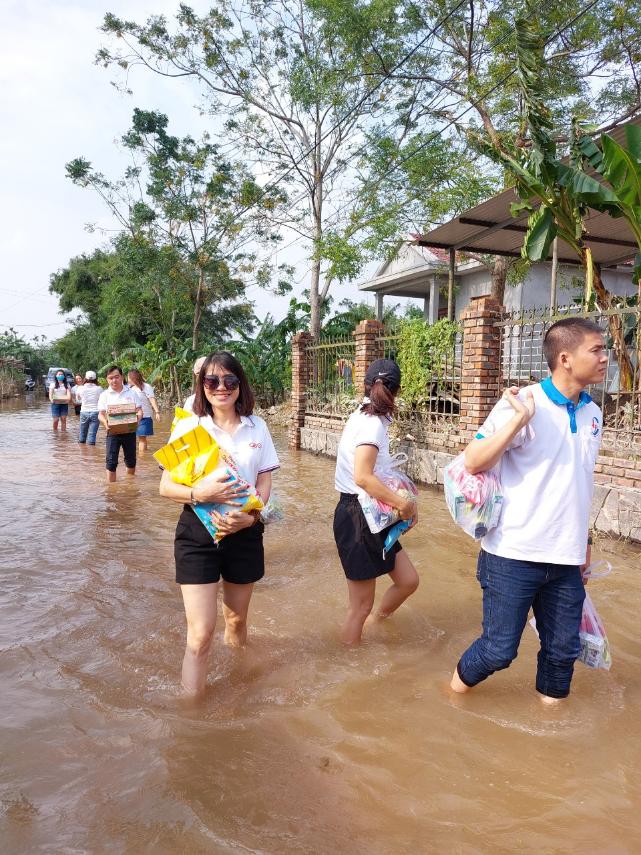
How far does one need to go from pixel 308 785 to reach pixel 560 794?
1065 millimetres

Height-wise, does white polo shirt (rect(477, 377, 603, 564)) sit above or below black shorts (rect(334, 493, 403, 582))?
above

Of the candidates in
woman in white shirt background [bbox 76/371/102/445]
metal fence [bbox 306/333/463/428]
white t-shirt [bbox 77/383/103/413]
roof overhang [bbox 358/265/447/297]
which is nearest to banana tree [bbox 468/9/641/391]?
metal fence [bbox 306/333/463/428]

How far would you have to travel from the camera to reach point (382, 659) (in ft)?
12.8

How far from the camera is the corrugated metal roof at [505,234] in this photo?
10.4 m

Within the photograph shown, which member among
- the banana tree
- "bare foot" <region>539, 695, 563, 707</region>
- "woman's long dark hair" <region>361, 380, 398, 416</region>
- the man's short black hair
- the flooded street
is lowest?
the flooded street

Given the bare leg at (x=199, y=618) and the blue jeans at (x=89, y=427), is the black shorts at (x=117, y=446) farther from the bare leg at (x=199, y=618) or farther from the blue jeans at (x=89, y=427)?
the bare leg at (x=199, y=618)

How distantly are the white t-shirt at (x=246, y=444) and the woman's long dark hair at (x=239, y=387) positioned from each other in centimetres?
5

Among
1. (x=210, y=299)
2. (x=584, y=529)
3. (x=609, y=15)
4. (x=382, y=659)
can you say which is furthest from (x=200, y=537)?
(x=210, y=299)

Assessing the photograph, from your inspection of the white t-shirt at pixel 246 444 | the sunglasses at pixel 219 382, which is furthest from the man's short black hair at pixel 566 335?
the sunglasses at pixel 219 382

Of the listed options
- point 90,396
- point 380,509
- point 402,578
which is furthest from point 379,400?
point 90,396

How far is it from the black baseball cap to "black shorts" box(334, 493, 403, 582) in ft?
2.24

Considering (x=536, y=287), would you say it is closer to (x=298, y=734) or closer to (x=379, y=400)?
(x=379, y=400)

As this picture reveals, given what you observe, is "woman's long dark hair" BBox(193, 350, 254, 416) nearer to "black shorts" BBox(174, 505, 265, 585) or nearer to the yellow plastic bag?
the yellow plastic bag

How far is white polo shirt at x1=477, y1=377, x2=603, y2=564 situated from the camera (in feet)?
8.99
